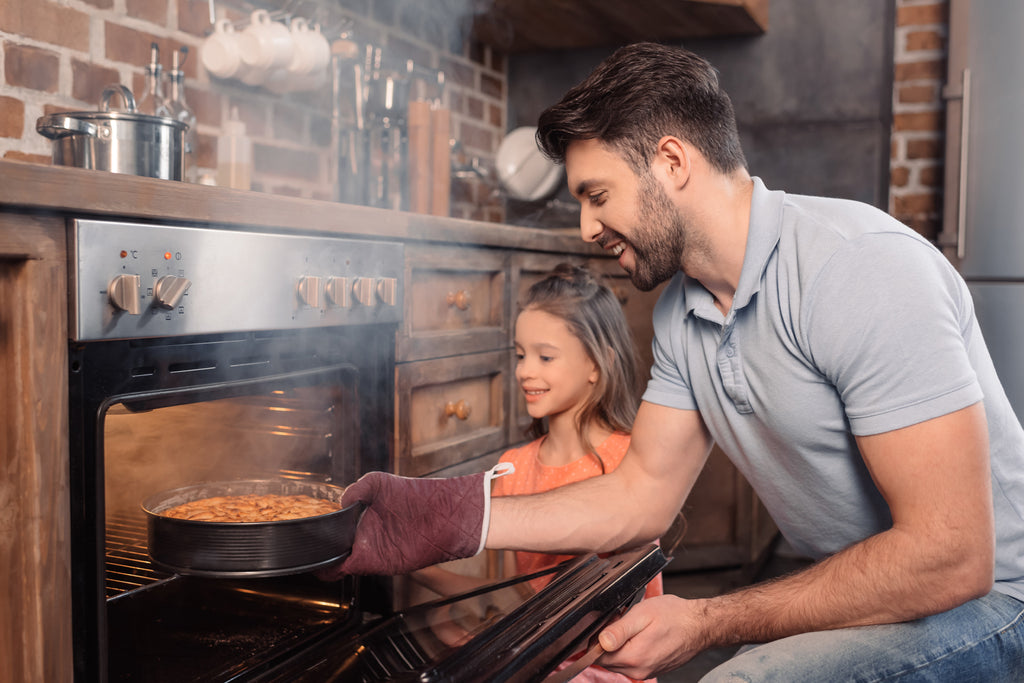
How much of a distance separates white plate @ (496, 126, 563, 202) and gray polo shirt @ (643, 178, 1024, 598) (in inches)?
60.3

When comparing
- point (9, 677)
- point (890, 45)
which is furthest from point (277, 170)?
point (890, 45)

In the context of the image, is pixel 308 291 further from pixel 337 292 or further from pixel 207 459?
pixel 207 459

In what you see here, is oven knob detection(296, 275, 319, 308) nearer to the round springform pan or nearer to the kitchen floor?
the round springform pan

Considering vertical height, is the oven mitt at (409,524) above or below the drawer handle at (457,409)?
below

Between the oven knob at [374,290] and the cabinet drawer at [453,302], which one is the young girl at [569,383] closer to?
the cabinet drawer at [453,302]

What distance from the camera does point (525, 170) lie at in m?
2.80

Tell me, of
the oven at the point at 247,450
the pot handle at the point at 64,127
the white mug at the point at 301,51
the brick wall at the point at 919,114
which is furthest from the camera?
the brick wall at the point at 919,114

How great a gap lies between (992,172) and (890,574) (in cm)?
182

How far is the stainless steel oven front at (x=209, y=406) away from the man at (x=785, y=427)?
0.23 metres

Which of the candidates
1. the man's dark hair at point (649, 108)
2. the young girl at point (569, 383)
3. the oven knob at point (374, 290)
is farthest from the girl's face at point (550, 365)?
the man's dark hair at point (649, 108)

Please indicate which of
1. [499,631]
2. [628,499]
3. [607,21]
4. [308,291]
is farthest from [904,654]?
Result: [607,21]

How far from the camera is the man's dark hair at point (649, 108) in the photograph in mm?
1229

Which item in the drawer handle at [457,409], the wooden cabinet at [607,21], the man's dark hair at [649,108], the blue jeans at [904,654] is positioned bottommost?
the blue jeans at [904,654]

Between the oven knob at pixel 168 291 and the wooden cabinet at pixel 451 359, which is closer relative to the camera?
the oven knob at pixel 168 291
